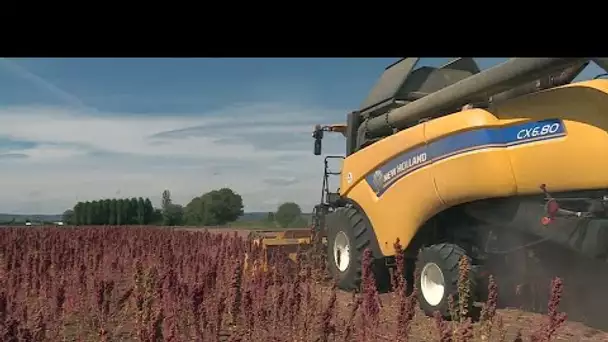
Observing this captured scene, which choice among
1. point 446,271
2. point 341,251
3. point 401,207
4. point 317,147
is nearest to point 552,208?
point 446,271

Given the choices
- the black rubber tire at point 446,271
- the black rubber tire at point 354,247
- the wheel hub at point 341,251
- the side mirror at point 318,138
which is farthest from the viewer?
the side mirror at point 318,138

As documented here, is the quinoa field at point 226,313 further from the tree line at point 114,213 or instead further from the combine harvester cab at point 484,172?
the tree line at point 114,213

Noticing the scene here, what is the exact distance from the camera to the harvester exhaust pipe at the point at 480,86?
5.33m

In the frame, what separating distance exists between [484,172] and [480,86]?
92cm

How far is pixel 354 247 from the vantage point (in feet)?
28.2

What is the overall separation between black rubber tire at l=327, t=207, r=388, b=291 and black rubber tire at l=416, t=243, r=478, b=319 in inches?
61.4

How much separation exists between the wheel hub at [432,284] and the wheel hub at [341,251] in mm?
2118

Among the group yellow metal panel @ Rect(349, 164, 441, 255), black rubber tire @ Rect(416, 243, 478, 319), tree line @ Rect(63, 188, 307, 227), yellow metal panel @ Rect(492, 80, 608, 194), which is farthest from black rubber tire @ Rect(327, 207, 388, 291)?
tree line @ Rect(63, 188, 307, 227)

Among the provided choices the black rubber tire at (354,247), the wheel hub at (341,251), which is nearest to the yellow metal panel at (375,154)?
the black rubber tire at (354,247)

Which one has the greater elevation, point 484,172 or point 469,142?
point 469,142

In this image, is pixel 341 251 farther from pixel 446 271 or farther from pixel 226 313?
A: pixel 226 313
